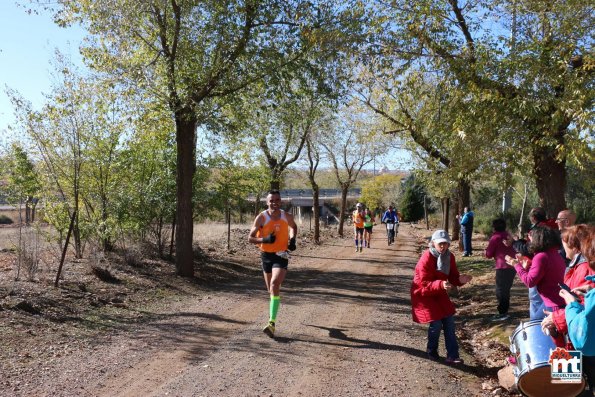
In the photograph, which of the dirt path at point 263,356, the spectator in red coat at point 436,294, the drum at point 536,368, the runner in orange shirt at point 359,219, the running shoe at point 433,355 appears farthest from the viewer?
the runner in orange shirt at point 359,219

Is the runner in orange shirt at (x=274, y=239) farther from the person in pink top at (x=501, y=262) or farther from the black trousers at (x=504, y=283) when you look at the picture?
the black trousers at (x=504, y=283)

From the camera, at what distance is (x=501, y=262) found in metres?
8.38

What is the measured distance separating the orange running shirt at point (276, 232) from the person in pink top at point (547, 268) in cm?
330

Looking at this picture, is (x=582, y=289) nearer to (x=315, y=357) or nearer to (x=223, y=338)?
(x=315, y=357)

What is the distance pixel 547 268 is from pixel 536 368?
4.46 ft

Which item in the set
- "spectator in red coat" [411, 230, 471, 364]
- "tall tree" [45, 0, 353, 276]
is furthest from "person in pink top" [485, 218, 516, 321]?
"tall tree" [45, 0, 353, 276]

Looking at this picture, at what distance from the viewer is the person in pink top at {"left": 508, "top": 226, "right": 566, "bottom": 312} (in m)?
5.42

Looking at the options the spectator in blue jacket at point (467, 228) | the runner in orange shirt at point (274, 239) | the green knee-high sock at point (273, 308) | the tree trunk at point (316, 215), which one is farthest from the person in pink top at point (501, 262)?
the tree trunk at point (316, 215)

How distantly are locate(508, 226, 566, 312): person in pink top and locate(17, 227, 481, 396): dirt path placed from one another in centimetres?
121

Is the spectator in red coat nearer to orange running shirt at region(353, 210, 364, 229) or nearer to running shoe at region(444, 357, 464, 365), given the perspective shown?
running shoe at region(444, 357, 464, 365)

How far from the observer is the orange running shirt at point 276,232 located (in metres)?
7.54

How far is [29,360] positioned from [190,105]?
683 centimetres

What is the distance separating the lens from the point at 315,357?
6.36 meters

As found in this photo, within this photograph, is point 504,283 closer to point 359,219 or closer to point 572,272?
point 572,272
